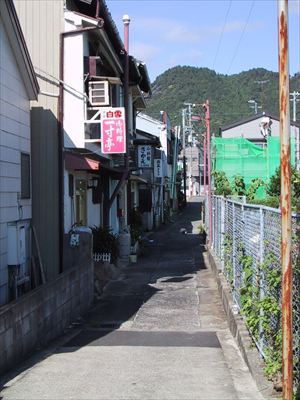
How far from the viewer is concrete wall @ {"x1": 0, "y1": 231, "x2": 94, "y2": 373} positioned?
22.2 feet

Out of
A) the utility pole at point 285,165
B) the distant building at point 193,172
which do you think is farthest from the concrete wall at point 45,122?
the distant building at point 193,172

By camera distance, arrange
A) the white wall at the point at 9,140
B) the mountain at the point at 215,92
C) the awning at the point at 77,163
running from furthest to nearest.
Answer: the mountain at the point at 215,92 < the awning at the point at 77,163 < the white wall at the point at 9,140

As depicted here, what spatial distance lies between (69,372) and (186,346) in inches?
83.5

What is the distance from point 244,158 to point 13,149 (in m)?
19.6

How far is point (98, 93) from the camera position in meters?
13.7

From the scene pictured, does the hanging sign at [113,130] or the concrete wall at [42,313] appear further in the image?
the hanging sign at [113,130]

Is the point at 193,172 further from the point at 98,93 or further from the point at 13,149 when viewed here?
the point at 13,149

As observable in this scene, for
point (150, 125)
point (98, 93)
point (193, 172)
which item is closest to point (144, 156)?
point (98, 93)

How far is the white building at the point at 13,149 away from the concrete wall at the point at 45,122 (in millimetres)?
1465

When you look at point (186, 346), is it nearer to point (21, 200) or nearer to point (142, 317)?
point (142, 317)

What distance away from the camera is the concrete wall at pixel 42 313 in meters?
6.76

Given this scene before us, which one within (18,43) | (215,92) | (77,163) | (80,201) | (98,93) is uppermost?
(215,92)

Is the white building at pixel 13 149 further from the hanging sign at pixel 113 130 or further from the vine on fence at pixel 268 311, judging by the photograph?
the vine on fence at pixel 268 311

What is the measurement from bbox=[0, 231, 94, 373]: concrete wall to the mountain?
81247 mm
